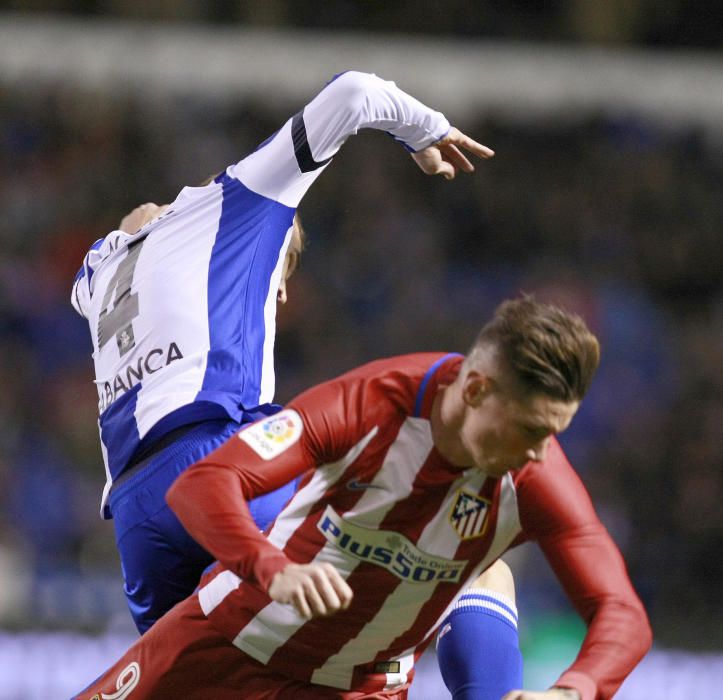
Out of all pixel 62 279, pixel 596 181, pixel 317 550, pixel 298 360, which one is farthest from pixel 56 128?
pixel 317 550

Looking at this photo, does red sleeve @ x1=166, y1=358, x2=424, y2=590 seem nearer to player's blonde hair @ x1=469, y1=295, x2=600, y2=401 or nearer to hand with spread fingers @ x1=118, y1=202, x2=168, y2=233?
player's blonde hair @ x1=469, y1=295, x2=600, y2=401

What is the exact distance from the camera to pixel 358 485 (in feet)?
9.29

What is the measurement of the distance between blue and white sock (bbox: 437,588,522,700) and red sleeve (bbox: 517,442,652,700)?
543mm

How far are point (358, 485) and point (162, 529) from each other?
2.63 ft

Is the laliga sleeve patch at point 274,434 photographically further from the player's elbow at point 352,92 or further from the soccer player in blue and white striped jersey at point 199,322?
the player's elbow at point 352,92

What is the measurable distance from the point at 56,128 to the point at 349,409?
832 centimetres

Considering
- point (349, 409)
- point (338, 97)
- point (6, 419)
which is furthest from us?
point (6, 419)

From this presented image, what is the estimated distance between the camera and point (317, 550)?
2906 millimetres

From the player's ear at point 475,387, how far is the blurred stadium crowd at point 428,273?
15.5 ft

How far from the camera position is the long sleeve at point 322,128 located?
3.51 metres

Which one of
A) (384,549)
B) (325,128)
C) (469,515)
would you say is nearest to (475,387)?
(469,515)

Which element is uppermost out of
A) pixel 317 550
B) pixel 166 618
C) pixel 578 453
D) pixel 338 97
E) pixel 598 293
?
pixel 338 97

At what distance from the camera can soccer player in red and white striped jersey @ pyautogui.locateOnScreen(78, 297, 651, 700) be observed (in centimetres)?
259

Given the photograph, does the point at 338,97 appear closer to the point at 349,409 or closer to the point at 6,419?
the point at 349,409
